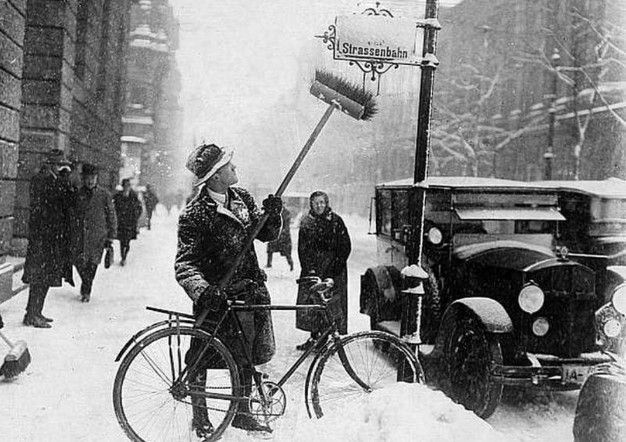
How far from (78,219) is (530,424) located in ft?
22.8

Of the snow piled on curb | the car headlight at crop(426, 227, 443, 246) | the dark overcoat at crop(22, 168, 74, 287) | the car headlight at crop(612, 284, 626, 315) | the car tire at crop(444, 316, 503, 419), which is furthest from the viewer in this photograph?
the dark overcoat at crop(22, 168, 74, 287)

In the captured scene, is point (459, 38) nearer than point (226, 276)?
No

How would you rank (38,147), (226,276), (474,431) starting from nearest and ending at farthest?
(474,431)
(226,276)
(38,147)

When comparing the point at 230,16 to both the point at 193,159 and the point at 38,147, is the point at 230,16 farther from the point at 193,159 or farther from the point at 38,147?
the point at 38,147

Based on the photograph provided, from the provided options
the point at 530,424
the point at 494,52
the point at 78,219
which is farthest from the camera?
the point at 494,52

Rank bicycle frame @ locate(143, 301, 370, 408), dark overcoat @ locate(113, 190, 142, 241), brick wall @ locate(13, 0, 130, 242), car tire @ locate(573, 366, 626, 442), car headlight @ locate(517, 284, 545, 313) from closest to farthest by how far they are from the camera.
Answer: car tire @ locate(573, 366, 626, 442)
bicycle frame @ locate(143, 301, 370, 408)
car headlight @ locate(517, 284, 545, 313)
brick wall @ locate(13, 0, 130, 242)
dark overcoat @ locate(113, 190, 142, 241)

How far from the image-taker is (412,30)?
14.9 feet

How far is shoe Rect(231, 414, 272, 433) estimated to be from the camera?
13.1ft

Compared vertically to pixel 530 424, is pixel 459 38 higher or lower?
higher

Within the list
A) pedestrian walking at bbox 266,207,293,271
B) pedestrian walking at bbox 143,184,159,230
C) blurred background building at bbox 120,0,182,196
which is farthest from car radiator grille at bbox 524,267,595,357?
pedestrian walking at bbox 143,184,159,230

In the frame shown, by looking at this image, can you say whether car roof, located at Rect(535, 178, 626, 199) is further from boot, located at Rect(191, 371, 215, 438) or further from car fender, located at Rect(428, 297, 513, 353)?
boot, located at Rect(191, 371, 215, 438)

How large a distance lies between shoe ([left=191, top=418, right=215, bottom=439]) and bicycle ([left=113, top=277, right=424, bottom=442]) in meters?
0.03

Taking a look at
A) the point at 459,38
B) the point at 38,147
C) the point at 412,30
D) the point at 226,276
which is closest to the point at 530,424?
the point at 226,276

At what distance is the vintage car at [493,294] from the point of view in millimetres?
4832
